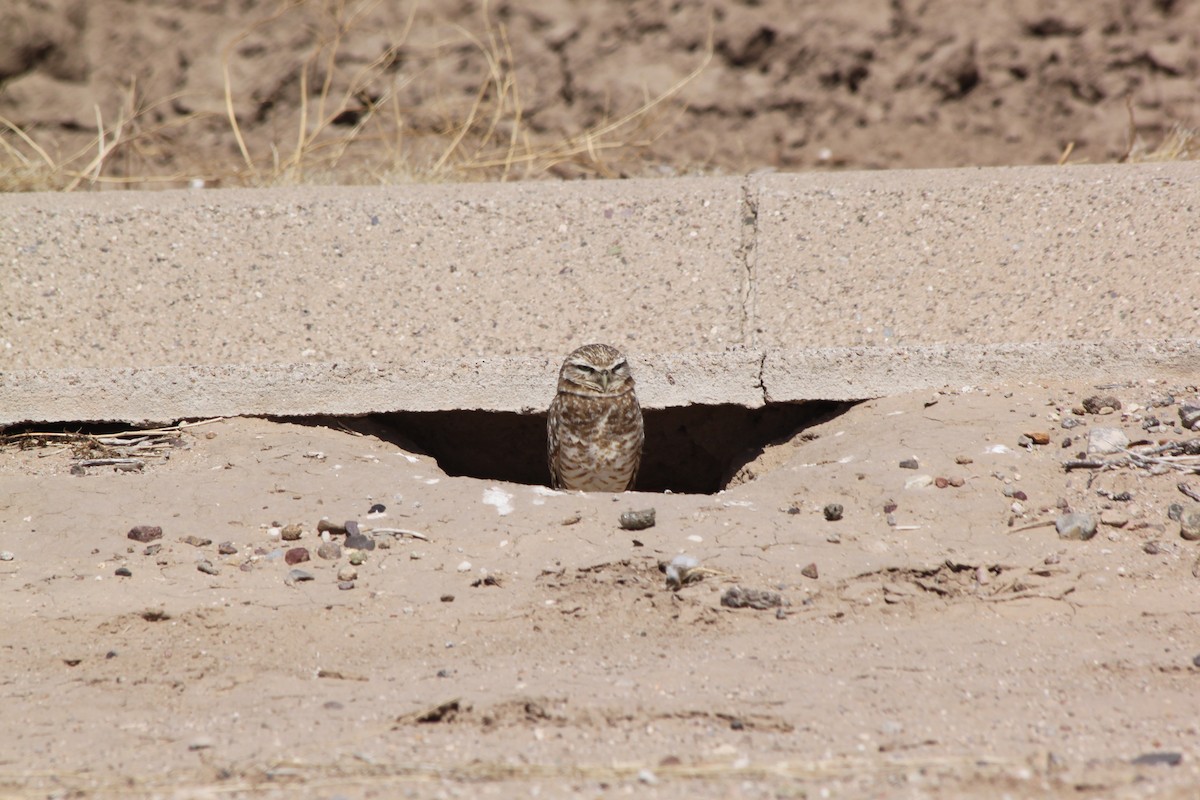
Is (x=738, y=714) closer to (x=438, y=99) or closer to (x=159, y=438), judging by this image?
(x=159, y=438)

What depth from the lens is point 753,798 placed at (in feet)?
8.12

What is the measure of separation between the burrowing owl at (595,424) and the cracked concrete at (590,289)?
156mm


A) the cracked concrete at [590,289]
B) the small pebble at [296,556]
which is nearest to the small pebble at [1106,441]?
the cracked concrete at [590,289]

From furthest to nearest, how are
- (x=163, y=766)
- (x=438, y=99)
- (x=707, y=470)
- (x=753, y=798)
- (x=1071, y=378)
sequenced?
A: (x=438, y=99) < (x=707, y=470) < (x=1071, y=378) < (x=163, y=766) < (x=753, y=798)

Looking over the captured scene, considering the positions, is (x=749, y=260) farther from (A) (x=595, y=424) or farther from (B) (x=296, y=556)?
(B) (x=296, y=556)

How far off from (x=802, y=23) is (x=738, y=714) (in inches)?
229

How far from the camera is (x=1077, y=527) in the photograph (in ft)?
12.7

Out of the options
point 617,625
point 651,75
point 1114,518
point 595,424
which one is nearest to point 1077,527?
point 1114,518

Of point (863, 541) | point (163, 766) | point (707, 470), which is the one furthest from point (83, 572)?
point (707, 470)

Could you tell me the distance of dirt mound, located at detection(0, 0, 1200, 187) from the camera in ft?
24.9

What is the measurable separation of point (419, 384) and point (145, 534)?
4.54 feet

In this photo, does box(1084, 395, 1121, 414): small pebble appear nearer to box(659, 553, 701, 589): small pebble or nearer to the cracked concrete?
the cracked concrete

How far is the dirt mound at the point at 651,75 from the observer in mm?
7582

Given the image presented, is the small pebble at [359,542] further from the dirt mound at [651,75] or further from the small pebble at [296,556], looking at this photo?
the dirt mound at [651,75]
